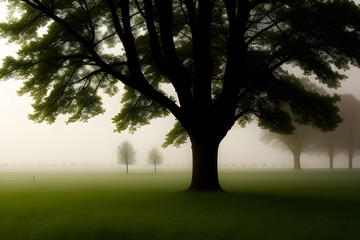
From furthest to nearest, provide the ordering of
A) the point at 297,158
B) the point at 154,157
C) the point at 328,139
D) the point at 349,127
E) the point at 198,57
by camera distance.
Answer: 1. the point at 154,157
2. the point at 297,158
3. the point at 328,139
4. the point at 349,127
5. the point at 198,57

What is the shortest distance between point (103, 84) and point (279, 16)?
12.6m

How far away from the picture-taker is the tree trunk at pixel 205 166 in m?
18.6

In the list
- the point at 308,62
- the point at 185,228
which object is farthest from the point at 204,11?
the point at 185,228

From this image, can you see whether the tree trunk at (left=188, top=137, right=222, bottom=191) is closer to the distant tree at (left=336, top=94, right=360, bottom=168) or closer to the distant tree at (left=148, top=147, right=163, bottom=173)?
the distant tree at (left=148, top=147, right=163, bottom=173)

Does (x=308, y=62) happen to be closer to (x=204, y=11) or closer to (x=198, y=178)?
(x=204, y=11)

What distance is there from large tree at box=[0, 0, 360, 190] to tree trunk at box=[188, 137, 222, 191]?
→ 58 mm

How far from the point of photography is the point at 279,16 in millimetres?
20125

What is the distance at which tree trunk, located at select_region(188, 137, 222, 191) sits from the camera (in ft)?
61.1

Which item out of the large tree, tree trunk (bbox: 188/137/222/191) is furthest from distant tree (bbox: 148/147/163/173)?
tree trunk (bbox: 188/137/222/191)

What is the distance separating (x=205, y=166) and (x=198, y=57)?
20.7ft

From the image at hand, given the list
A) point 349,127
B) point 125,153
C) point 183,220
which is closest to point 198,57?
point 183,220

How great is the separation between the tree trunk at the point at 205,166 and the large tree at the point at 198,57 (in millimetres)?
58

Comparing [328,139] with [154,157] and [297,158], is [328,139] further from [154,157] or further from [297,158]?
[154,157]

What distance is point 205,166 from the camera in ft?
61.4
